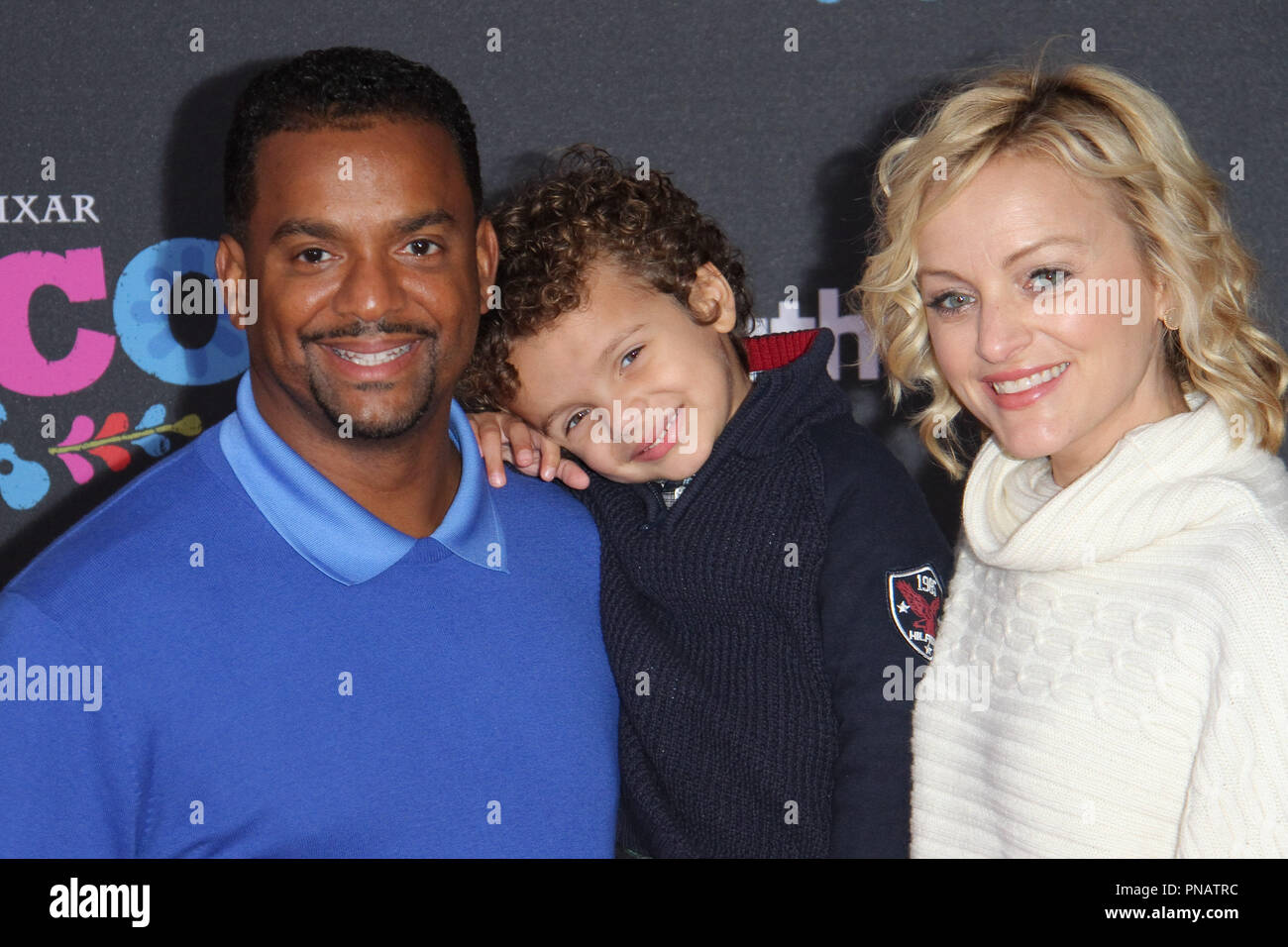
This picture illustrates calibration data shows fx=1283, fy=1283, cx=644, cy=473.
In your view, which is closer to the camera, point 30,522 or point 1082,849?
point 1082,849

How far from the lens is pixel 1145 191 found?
1497mm

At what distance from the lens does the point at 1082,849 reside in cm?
141

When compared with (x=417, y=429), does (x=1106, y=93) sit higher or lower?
higher

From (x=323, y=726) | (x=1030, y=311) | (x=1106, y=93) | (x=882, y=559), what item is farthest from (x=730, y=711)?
(x=1106, y=93)

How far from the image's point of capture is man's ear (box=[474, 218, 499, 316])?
167 cm

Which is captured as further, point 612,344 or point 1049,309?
point 612,344

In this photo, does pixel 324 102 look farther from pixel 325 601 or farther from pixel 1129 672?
pixel 1129 672

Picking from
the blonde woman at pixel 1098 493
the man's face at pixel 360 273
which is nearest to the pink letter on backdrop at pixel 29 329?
the man's face at pixel 360 273

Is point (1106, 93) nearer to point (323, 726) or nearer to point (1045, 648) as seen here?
point (1045, 648)

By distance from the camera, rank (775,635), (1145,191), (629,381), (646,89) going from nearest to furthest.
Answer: (1145,191)
(775,635)
(629,381)
(646,89)

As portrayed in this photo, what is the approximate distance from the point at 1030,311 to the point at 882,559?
0.34 m

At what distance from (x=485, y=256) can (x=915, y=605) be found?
2.34 feet

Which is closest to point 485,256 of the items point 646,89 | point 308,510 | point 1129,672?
point 308,510

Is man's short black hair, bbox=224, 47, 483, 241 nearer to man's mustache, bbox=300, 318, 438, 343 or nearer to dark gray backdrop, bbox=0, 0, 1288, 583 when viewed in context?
man's mustache, bbox=300, 318, 438, 343
